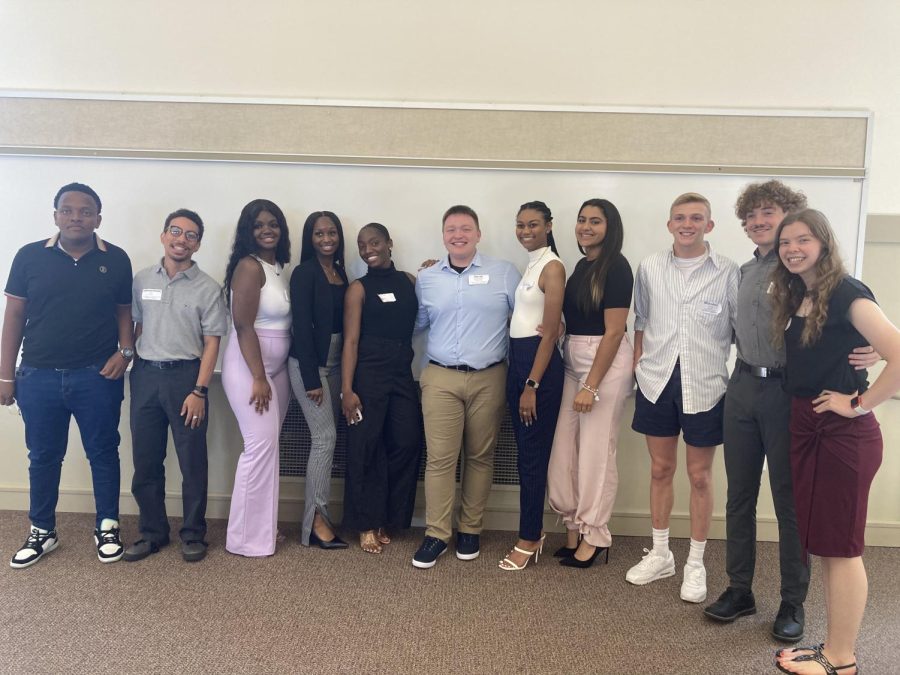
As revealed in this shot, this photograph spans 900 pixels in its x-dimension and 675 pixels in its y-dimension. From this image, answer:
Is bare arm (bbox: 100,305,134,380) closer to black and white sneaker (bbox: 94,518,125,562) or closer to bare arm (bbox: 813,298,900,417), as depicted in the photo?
black and white sneaker (bbox: 94,518,125,562)

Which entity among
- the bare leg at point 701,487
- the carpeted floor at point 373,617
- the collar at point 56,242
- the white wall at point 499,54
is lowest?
the carpeted floor at point 373,617

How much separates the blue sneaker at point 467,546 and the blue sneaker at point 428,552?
0.08 metres

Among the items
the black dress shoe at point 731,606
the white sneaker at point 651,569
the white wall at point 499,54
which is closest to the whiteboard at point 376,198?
the white wall at point 499,54

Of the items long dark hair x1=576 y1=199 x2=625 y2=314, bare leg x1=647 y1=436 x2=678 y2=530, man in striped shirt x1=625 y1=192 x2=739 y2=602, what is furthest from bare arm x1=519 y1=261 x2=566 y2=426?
bare leg x1=647 y1=436 x2=678 y2=530

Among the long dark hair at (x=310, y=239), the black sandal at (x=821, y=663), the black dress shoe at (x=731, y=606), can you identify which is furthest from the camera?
the long dark hair at (x=310, y=239)

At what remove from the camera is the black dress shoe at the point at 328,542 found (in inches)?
120

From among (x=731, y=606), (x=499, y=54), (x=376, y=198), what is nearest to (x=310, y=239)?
(x=376, y=198)

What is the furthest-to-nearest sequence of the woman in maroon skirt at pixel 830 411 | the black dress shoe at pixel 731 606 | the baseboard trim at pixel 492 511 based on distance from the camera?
the baseboard trim at pixel 492 511
the black dress shoe at pixel 731 606
the woman in maroon skirt at pixel 830 411

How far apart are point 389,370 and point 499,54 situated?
5.71 feet

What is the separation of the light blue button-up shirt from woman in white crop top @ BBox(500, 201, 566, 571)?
0.26ft

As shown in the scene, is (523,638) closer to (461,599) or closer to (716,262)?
(461,599)

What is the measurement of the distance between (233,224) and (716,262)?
241 cm

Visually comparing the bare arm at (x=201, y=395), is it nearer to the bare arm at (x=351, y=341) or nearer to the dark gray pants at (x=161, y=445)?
the dark gray pants at (x=161, y=445)

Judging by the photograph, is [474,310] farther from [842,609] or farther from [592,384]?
[842,609]
